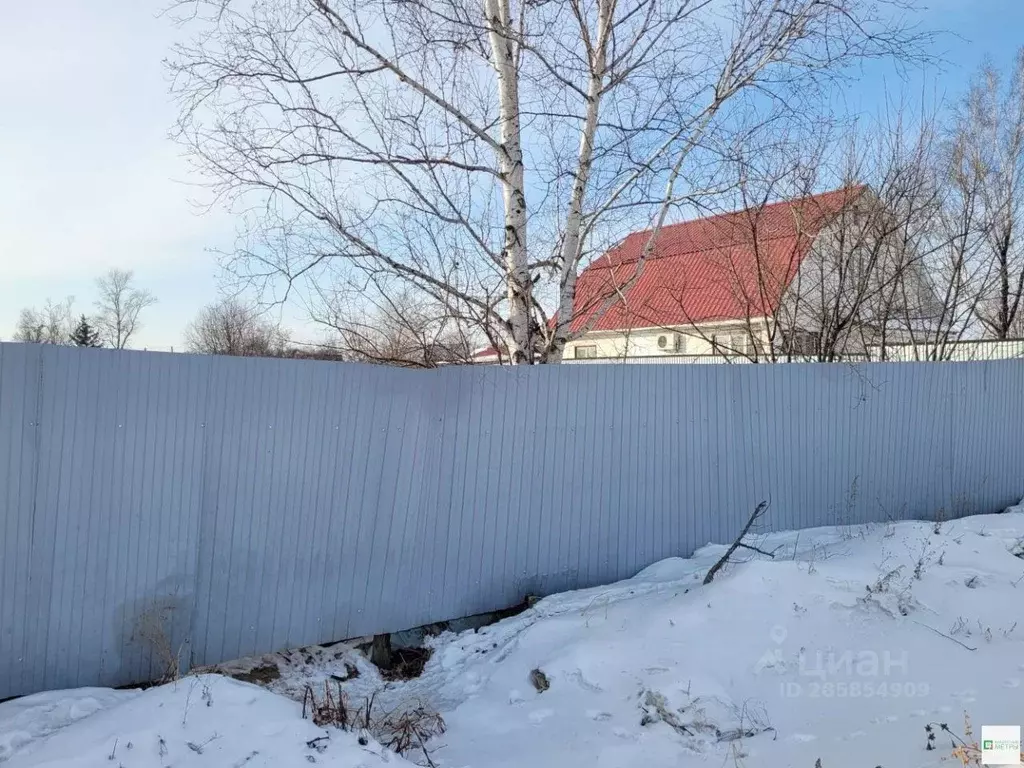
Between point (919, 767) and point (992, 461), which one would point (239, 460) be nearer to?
→ point (919, 767)

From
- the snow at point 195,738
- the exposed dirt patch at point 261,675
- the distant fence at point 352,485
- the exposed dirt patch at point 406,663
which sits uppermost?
the distant fence at point 352,485

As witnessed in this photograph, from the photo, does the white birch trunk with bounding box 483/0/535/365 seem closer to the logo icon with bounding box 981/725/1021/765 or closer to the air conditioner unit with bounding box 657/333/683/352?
the logo icon with bounding box 981/725/1021/765

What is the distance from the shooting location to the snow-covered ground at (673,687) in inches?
118

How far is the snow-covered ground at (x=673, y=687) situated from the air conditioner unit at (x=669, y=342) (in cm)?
1207

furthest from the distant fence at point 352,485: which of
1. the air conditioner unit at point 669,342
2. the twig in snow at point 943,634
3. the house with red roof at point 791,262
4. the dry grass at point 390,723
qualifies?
the air conditioner unit at point 669,342

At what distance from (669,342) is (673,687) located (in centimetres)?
1500

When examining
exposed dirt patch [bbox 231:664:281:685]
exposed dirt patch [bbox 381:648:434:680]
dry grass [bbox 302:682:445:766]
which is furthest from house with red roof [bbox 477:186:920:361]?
dry grass [bbox 302:682:445:766]

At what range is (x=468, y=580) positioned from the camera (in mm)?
5094

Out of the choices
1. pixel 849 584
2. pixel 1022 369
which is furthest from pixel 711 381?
pixel 1022 369

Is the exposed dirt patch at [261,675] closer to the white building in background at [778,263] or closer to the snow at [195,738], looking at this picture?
the snow at [195,738]

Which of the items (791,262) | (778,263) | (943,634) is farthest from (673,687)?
(778,263)

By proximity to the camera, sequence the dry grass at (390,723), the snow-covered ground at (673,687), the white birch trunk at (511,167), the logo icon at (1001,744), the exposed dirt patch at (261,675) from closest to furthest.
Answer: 1. the logo icon at (1001,744)
2. the snow-covered ground at (673,687)
3. the dry grass at (390,723)
4. the exposed dirt patch at (261,675)
5. the white birch trunk at (511,167)

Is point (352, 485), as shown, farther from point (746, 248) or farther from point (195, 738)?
point (746, 248)

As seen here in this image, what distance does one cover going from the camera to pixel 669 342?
18.1 meters
